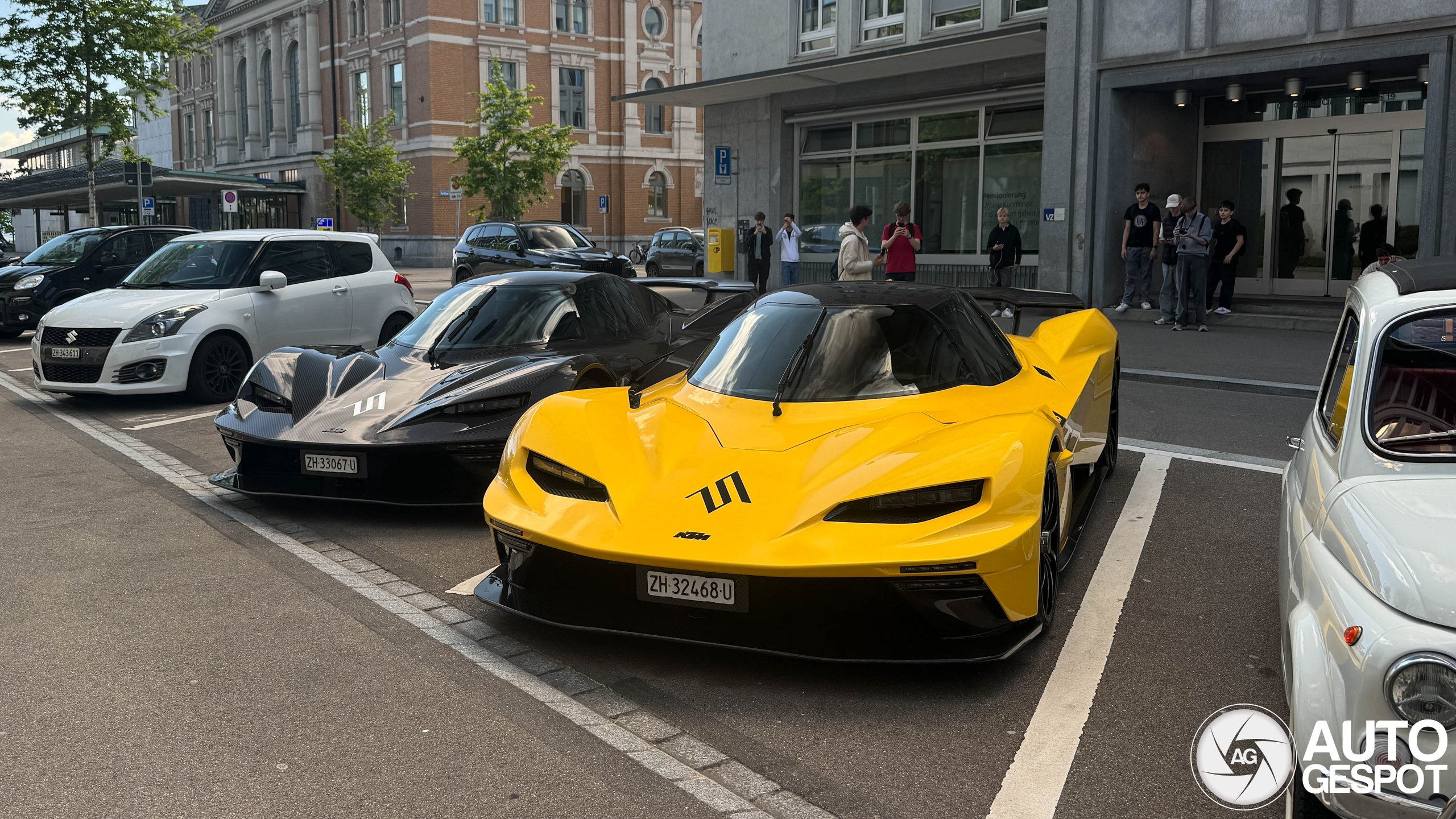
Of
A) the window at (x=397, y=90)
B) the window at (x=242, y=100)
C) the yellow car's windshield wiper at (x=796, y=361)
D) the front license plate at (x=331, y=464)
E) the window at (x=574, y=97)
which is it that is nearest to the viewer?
the yellow car's windshield wiper at (x=796, y=361)

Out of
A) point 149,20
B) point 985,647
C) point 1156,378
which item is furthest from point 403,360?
point 149,20

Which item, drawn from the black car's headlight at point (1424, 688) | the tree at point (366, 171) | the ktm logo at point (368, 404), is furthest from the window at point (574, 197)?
the black car's headlight at point (1424, 688)

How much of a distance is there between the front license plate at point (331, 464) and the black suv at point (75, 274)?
12241 millimetres

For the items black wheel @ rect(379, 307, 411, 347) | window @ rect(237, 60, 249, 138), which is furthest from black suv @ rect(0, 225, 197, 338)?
window @ rect(237, 60, 249, 138)

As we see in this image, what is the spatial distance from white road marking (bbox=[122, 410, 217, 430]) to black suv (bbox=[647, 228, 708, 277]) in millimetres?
21991

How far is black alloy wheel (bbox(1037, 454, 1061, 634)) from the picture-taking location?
4.37m

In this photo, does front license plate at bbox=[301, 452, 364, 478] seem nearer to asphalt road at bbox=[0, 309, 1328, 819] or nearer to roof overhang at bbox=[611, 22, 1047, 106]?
asphalt road at bbox=[0, 309, 1328, 819]

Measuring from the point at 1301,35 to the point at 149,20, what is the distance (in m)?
27.6

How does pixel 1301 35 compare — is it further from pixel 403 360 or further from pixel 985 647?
pixel 985 647

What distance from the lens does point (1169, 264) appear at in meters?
17.0

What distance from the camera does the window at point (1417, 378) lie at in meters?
3.47

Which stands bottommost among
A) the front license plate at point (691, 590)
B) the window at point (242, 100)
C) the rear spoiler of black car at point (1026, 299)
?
the front license plate at point (691, 590)

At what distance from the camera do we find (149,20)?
30.7m

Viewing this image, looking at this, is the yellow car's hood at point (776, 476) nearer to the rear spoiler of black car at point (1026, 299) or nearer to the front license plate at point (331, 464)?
the front license plate at point (331, 464)
